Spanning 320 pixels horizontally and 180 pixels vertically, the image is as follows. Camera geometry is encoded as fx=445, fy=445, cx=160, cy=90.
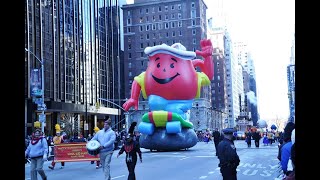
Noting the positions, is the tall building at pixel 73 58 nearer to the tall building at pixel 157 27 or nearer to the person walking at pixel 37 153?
the tall building at pixel 157 27

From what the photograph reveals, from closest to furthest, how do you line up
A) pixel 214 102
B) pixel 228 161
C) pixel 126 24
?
pixel 228 161
pixel 126 24
pixel 214 102

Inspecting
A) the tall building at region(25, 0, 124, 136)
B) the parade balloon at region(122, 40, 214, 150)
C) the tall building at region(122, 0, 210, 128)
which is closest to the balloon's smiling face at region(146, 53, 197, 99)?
the parade balloon at region(122, 40, 214, 150)

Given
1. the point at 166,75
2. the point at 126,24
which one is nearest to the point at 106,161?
the point at 166,75

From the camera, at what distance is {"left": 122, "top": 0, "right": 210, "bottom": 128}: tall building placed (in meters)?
104

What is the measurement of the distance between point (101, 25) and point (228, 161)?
6661 centimetres

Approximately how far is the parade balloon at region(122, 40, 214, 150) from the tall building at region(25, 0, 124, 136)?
17.8 meters

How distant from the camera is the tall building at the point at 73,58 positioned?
1954 inches

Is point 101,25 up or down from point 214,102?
up

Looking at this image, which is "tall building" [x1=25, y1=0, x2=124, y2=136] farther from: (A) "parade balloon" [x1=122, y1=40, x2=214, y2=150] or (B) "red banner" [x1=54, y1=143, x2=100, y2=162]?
(B) "red banner" [x1=54, y1=143, x2=100, y2=162]

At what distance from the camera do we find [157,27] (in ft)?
351

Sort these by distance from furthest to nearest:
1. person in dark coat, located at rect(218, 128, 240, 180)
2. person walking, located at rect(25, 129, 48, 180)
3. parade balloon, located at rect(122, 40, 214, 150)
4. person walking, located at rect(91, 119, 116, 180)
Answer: parade balloon, located at rect(122, 40, 214, 150), person walking, located at rect(25, 129, 48, 180), person walking, located at rect(91, 119, 116, 180), person in dark coat, located at rect(218, 128, 240, 180)
